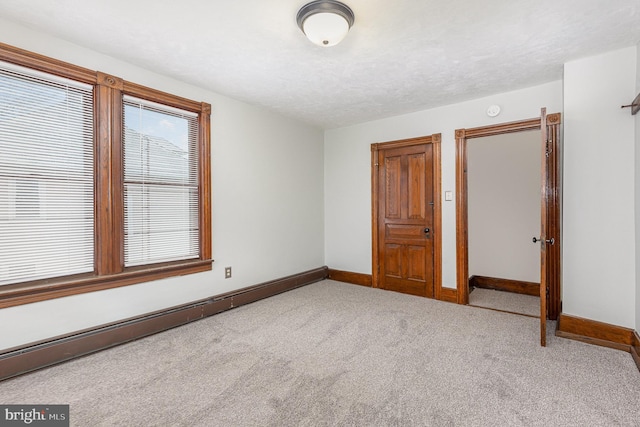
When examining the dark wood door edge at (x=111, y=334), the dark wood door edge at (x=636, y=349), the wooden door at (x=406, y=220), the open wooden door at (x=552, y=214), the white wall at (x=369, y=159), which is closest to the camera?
the dark wood door edge at (x=111, y=334)

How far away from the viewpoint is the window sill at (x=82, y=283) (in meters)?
2.23

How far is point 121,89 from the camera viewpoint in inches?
108

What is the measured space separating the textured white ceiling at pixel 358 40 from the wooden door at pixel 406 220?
3.55ft

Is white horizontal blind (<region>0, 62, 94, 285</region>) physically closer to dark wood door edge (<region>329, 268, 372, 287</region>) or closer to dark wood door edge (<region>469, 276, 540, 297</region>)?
dark wood door edge (<region>329, 268, 372, 287</region>)

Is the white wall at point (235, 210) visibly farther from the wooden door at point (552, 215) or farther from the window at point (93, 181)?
the wooden door at point (552, 215)

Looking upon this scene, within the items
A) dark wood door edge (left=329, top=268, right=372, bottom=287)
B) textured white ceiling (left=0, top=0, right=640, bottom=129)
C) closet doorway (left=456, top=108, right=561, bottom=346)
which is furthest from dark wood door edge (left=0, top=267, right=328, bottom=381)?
closet doorway (left=456, top=108, right=561, bottom=346)

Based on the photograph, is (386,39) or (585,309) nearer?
(386,39)

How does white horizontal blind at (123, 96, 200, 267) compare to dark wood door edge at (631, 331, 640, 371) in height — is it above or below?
above

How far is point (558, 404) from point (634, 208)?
1799mm

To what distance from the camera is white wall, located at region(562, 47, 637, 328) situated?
101 inches

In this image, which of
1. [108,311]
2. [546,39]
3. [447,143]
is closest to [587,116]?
[546,39]

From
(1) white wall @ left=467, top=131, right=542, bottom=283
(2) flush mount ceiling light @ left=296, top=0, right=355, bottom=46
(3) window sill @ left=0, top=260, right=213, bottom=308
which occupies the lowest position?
(3) window sill @ left=0, top=260, right=213, bottom=308

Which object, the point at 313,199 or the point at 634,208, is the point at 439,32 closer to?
the point at 634,208

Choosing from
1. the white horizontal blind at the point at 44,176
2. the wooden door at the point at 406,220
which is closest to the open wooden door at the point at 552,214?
the wooden door at the point at 406,220
